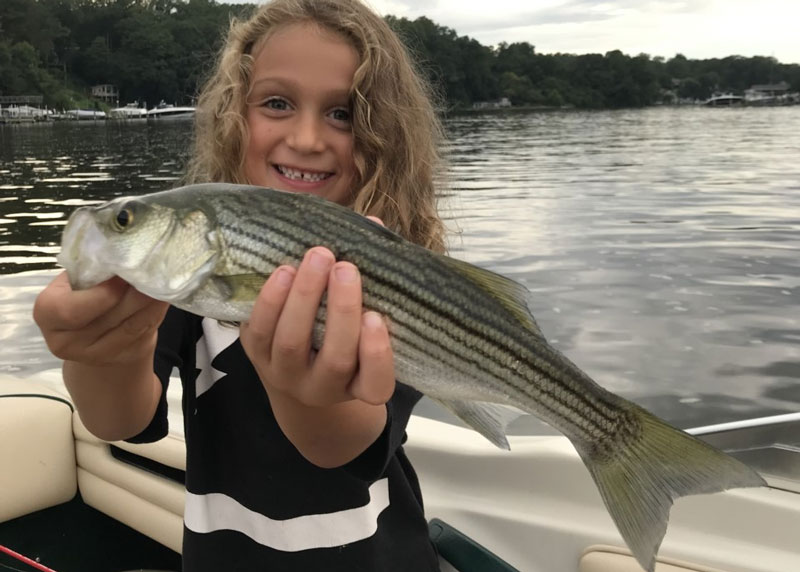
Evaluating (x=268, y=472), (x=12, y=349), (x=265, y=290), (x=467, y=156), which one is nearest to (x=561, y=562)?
(x=268, y=472)

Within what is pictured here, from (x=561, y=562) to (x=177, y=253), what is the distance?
7.43ft

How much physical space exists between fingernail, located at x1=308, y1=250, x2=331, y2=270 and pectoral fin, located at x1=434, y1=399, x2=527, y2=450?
571mm

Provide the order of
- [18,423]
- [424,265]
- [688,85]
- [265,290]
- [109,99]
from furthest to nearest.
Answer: [688,85], [109,99], [18,423], [424,265], [265,290]

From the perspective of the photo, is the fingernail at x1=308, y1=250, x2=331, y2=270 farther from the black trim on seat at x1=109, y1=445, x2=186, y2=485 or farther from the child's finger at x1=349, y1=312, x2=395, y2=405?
the black trim on seat at x1=109, y1=445, x2=186, y2=485

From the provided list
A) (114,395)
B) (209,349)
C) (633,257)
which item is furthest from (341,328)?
(633,257)

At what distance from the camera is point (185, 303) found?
1.79 metres

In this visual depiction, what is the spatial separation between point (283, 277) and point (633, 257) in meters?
13.8

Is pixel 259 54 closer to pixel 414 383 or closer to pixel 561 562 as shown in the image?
pixel 414 383

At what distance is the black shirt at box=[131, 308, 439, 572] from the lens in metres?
2.39

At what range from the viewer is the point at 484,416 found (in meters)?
2.08

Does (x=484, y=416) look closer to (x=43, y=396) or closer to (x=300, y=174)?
(x=300, y=174)

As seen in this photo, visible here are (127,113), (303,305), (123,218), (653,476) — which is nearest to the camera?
(303,305)

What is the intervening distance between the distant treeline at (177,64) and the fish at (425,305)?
343 ft

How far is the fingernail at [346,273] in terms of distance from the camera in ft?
5.59
